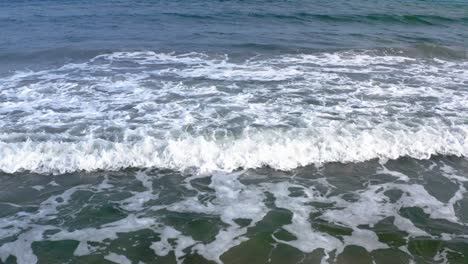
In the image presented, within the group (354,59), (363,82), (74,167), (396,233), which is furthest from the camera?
(354,59)

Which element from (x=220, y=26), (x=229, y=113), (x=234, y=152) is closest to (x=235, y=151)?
(x=234, y=152)

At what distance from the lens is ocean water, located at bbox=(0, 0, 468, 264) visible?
722 centimetres

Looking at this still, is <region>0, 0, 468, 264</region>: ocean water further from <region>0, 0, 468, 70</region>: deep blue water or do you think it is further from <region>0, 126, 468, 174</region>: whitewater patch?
<region>0, 0, 468, 70</region>: deep blue water

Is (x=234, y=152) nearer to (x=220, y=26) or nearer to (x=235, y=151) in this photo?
(x=235, y=151)

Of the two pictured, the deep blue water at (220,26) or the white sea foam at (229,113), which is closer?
the white sea foam at (229,113)

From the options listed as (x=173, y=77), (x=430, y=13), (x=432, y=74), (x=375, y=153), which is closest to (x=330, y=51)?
(x=432, y=74)

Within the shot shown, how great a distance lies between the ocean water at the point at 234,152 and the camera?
7.22 meters

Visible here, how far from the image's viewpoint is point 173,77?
15.6 meters

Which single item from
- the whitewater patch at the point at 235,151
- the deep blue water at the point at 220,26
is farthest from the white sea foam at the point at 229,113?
the deep blue water at the point at 220,26

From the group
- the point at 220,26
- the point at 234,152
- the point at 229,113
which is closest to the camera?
the point at 234,152

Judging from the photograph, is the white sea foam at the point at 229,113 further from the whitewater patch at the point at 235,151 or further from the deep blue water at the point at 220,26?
the deep blue water at the point at 220,26

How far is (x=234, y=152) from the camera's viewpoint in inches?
391

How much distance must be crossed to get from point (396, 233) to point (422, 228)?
20.2 inches

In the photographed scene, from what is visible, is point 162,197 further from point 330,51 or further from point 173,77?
point 330,51
